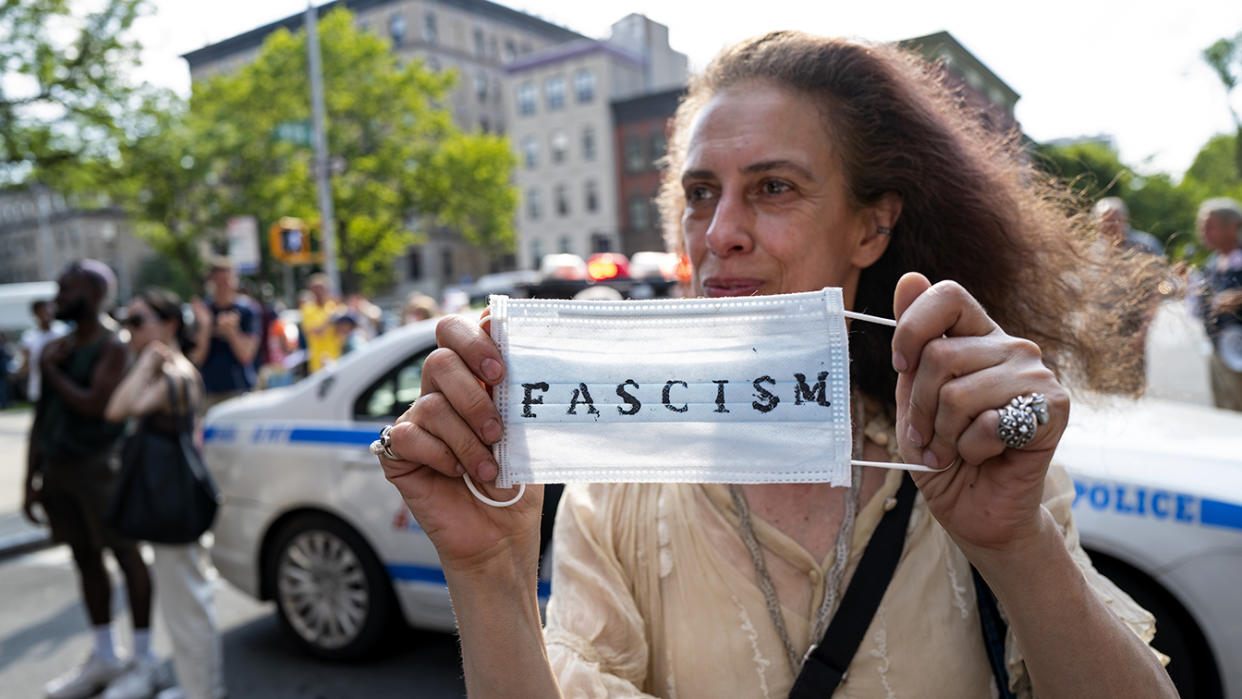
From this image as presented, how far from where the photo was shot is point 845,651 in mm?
1315

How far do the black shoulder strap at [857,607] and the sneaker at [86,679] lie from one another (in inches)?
178

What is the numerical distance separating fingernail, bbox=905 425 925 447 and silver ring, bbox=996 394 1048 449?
0.10 metres

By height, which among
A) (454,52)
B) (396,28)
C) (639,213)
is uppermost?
(396,28)

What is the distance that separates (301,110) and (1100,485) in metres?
33.8

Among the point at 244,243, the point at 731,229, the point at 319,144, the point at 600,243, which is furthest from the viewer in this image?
the point at 600,243

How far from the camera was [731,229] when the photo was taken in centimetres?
146

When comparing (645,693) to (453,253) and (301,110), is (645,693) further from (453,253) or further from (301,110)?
(453,253)

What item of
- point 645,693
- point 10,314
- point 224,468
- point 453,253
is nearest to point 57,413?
point 224,468

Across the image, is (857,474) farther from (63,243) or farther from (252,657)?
(63,243)

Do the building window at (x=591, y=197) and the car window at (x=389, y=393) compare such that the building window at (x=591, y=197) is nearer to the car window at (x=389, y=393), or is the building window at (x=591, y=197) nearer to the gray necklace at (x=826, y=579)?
the car window at (x=389, y=393)

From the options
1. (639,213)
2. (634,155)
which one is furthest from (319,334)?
(634,155)

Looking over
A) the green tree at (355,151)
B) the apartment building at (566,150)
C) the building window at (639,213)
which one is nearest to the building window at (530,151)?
the apartment building at (566,150)

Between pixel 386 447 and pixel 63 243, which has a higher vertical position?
pixel 63 243

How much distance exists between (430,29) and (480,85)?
18.7 ft
